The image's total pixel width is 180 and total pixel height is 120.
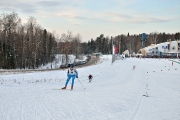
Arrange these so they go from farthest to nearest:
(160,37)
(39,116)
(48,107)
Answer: (160,37) → (48,107) → (39,116)

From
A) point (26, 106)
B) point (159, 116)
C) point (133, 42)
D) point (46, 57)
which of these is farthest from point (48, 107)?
point (133, 42)

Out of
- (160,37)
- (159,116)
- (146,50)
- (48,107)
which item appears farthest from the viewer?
(160,37)

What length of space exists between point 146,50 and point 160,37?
6210cm

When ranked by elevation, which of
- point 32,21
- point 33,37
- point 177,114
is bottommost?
point 177,114

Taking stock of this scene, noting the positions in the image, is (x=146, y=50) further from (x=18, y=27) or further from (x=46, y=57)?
(x=18, y=27)

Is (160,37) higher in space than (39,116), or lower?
higher

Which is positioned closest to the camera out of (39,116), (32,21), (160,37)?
(39,116)

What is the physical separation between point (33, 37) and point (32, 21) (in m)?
4.54

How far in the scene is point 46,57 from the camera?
7869cm

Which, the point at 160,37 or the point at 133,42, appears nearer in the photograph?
the point at 133,42

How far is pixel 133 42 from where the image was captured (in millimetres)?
141500

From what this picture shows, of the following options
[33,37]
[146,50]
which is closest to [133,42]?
[146,50]

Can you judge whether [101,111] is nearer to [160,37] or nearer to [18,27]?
[18,27]

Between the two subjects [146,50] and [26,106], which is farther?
[146,50]
